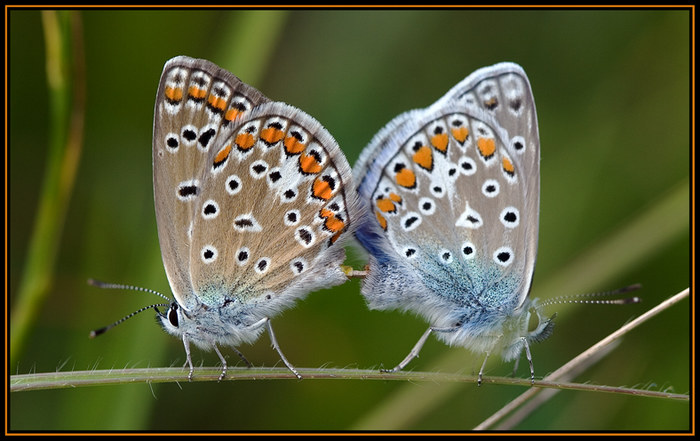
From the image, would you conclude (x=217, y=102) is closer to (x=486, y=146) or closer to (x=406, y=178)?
(x=406, y=178)

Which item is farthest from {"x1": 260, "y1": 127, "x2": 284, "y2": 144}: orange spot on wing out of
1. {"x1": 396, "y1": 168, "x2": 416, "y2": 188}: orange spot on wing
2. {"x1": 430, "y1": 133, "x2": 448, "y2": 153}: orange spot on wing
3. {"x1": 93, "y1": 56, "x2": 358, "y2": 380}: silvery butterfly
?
{"x1": 430, "y1": 133, "x2": 448, "y2": 153}: orange spot on wing

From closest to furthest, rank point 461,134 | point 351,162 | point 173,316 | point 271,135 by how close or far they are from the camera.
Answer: point 173,316 → point 271,135 → point 461,134 → point 351,162

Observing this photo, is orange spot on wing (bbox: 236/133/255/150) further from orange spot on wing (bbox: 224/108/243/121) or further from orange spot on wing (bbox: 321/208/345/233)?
orange spot on wing (bbox: 321/208/345/233)

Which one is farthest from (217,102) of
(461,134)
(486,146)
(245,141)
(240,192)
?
(486,146)

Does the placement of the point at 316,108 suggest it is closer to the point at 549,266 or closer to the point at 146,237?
the point at 146,237

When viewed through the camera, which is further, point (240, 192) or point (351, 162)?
point (351, 162)

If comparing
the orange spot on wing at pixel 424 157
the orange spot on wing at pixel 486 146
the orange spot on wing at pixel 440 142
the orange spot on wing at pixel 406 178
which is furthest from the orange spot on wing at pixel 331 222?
the orange spot on wing at pixel 486 146

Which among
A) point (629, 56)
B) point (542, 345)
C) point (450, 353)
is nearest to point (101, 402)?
point (450, 353)

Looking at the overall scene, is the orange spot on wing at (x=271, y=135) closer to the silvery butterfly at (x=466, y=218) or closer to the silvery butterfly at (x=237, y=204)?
the silvery butterfly at (x=237, y=204)
